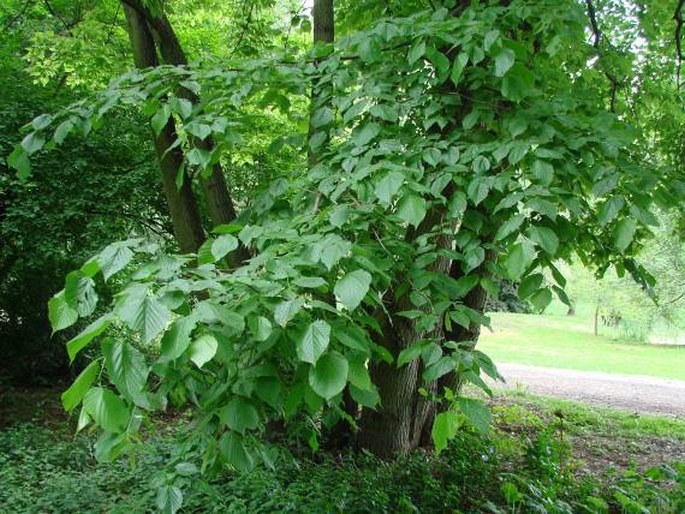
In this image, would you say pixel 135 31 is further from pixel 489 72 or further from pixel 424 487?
pixel 424 487

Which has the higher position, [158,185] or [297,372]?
[158,185]

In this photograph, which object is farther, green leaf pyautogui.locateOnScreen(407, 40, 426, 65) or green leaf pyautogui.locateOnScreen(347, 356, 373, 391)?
green leaf pyautogui.locateOnScreen(407, 40, 426, 65)

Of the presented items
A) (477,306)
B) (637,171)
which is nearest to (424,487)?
(477,306)

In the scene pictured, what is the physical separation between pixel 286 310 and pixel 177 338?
255 millimetres

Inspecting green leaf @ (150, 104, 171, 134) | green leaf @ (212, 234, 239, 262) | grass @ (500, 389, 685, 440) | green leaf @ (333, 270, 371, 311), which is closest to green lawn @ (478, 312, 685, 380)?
grass @ (500, 389, 685, 440)

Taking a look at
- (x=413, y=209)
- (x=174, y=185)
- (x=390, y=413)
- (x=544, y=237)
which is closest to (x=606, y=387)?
(x=390, y=413)

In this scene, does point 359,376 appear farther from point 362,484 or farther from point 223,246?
point 362,484

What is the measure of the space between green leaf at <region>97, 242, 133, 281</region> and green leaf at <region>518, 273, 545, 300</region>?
1.21 m

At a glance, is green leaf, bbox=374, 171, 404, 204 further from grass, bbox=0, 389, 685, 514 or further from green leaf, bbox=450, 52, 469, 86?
grass, bbox=0, 389, 685, 514

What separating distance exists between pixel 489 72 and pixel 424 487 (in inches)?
112

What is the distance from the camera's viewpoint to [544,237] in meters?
1.79

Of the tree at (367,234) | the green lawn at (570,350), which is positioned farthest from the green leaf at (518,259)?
the green lawn at (570,350)

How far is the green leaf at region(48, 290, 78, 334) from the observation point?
1372 millimetres

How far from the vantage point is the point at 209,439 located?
1.63 metres
